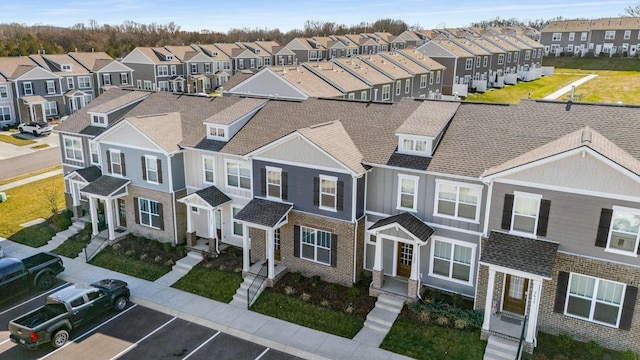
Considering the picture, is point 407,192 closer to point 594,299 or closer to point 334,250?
point 334,250

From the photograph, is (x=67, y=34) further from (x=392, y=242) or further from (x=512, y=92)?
(x=392, y=242)

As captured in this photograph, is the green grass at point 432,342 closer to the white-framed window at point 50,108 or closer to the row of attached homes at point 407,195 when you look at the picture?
the row of attached homes at point 407,195

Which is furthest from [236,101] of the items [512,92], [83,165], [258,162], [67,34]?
[67,34]

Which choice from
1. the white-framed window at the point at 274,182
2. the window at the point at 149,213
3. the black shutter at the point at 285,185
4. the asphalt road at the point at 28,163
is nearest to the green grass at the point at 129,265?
the window at the point at 149,213

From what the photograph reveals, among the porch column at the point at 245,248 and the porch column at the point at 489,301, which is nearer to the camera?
the porch column at the point at 489,301

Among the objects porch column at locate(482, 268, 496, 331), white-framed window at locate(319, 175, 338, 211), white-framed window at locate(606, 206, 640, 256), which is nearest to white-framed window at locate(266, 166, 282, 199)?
white-framed window at locate(319, 175, 338, 211)
